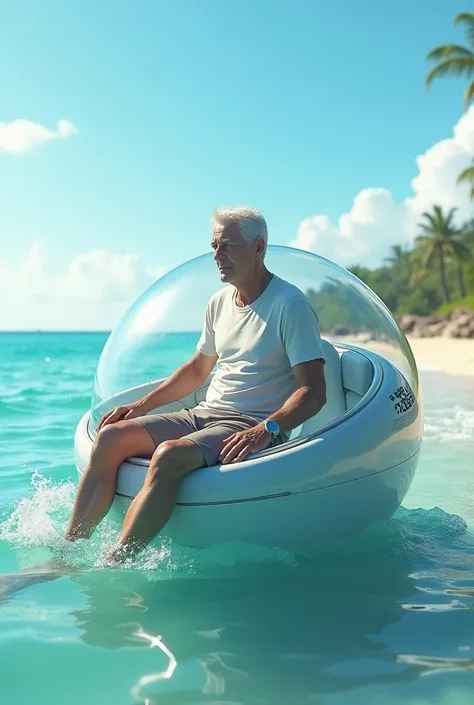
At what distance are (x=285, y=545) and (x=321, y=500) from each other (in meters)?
0.23

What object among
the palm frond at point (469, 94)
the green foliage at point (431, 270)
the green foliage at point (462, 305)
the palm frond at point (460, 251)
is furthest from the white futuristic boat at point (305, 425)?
the palm frond at point (460, 251)

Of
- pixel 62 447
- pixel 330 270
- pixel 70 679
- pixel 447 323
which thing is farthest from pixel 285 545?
pixel 447 323

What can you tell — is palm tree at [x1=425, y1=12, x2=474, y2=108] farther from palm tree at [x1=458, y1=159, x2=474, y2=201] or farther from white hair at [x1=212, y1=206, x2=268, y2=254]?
white hair at [x1=212, y1=206, x2=268, y2=254]

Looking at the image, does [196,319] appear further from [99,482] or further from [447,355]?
[447,355]

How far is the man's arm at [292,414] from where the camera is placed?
119 inches

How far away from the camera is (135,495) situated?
3.06 meters

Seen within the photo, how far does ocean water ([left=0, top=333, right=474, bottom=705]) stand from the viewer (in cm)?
218

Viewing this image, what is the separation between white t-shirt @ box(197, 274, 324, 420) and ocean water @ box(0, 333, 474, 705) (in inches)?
25.3

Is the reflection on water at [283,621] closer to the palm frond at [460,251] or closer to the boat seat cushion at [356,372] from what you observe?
the boat seat cushion at [356,372]

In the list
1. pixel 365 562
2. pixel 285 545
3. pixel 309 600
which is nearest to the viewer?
pixel 309 600

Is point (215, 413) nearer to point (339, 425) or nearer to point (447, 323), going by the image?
point (339, 425)

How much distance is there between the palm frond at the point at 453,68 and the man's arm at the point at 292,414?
2272 cm

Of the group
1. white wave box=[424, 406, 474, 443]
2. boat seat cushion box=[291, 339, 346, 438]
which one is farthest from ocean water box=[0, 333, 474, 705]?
white wave box=[424, 406, 474, 443]

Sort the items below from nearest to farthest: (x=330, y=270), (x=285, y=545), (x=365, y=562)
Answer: (x=285, y=545) < (x=365, y=562) < (x=330, y=270)
